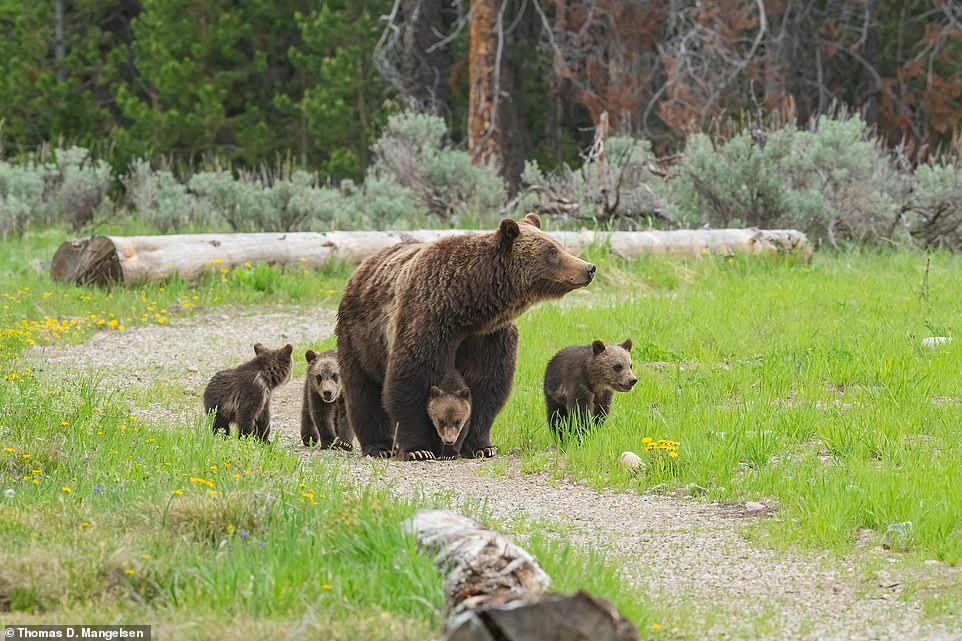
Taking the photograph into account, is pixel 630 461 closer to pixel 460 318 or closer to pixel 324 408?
pixel 460 318

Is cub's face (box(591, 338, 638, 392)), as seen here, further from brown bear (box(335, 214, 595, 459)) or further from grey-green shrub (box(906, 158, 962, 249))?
grey-green shrub (box(906, 158, 962, 249))

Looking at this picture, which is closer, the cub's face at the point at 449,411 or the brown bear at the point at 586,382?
the cub's face at the point at 449,411

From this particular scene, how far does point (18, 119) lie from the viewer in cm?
2925

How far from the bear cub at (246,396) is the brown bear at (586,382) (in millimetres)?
1832

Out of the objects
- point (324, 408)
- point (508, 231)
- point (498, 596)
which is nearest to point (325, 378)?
point (324, 408)

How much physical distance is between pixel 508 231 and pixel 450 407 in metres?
1.16

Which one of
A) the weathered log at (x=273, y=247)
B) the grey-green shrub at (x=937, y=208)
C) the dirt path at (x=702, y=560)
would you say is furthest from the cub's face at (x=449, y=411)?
the grey-green shrub at (x=937, y=208)

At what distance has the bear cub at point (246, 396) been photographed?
851cm

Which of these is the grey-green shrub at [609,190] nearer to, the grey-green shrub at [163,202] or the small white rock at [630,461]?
the grey-green shrub at [163,202]

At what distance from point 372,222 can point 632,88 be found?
31.5 ft

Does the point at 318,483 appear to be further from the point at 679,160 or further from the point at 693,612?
the point at 679,160

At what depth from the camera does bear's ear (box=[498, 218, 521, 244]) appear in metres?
8.16

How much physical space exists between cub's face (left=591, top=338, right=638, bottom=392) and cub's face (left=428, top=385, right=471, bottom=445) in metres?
0.92

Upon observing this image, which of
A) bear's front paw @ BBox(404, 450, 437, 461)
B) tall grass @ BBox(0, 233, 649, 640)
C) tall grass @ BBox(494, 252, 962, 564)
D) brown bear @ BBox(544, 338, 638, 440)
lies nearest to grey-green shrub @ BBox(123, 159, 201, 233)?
tall grass @ BBox(494, 252, 962, 564)
